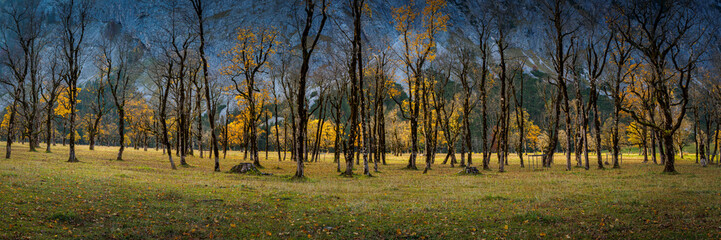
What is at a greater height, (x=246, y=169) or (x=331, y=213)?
(x=246, y=169)

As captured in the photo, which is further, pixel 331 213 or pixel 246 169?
pixel 246 169

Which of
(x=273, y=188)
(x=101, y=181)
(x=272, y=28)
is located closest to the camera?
(x=101, y=181)

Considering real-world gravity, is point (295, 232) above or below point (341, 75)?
below

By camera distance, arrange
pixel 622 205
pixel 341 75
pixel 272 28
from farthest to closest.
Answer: pixel 341 75, pixel 272 28, pixel 622 205

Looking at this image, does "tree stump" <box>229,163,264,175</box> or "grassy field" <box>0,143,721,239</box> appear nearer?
"grassy field" <box>0,143,721,239</box>

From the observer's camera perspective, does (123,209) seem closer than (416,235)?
No

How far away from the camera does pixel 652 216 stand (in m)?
9.93

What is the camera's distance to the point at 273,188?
16219 millimetres

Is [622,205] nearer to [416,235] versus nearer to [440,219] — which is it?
[440,219]

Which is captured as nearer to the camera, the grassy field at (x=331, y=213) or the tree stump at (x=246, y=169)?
the grassy field at (x=331, y=213)

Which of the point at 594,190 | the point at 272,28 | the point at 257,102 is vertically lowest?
the point at 594,190

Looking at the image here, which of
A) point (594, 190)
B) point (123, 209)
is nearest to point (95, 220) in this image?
point (123, 209)

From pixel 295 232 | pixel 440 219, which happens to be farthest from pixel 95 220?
pixel 440 219

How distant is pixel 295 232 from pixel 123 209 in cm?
529
